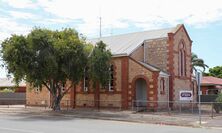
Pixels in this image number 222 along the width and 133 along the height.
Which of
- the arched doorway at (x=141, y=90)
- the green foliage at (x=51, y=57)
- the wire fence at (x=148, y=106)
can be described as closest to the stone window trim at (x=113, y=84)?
the wire fence at (x=148, y=106)

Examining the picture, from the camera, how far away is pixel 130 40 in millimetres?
41469

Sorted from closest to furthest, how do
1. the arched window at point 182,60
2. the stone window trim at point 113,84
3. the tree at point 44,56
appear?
the tree at point 44,56 → the stone window trim at point 113,84 → the arched window at point 182,60

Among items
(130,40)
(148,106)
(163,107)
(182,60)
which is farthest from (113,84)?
(182,60)

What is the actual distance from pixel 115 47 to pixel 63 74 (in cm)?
837

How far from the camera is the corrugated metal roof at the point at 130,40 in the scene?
128 ft

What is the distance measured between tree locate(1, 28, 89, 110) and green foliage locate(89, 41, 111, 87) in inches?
30.4

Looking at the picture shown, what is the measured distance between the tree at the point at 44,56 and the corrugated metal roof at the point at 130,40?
5.80 m

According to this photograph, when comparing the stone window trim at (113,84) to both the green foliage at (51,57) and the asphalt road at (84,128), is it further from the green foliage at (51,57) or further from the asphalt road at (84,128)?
the asphalt road at (84,128)

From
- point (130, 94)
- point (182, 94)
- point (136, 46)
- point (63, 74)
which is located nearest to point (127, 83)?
point (130, 94)

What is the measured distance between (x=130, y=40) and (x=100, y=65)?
8222 mm

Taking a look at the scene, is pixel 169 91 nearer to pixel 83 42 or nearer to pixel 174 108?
pixel 174 108

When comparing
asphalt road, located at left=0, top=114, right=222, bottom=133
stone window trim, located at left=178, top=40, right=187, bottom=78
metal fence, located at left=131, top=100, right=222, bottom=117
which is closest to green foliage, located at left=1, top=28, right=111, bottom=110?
metal fence, located at left=131, top=100, right=222, bottom=117

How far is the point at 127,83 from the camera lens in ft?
122

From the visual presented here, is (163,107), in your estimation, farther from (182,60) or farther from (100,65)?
(100,65)
